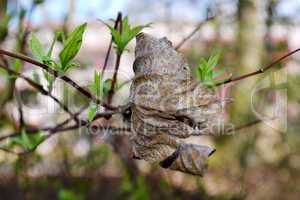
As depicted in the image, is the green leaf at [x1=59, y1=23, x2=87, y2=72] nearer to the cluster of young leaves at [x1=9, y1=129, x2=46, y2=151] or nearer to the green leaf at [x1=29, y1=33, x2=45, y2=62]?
the green leaf at [x1=29, y1=33, x2=45, y2=62]

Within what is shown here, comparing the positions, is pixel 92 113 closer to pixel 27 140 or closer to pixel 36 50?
pixel 36 50

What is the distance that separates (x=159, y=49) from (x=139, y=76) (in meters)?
0.05

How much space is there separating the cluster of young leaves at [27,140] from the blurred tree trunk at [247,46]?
2.51 meters

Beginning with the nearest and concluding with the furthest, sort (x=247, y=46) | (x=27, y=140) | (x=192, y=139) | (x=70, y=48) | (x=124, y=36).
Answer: (x=70, y=48) < (x=124, y=36) < (x=27, y=140) < (x=192, y=139) < (x=247, y=46)

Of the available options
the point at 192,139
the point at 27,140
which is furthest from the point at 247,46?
the point at 27,140

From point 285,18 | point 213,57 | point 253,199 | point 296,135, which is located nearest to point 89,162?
point 253,199

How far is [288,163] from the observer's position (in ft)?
10.1

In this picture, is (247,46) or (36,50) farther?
(247,46)

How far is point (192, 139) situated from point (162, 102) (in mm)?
1239

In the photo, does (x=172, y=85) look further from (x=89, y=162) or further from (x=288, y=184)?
(x=288, y=184)

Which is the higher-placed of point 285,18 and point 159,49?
point 285,18

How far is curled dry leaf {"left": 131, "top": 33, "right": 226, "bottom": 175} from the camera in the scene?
2.25ft

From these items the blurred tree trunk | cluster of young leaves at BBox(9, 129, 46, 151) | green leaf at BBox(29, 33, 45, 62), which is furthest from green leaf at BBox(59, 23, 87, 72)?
the blurred tree trunk

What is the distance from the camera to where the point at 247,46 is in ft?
13.5
